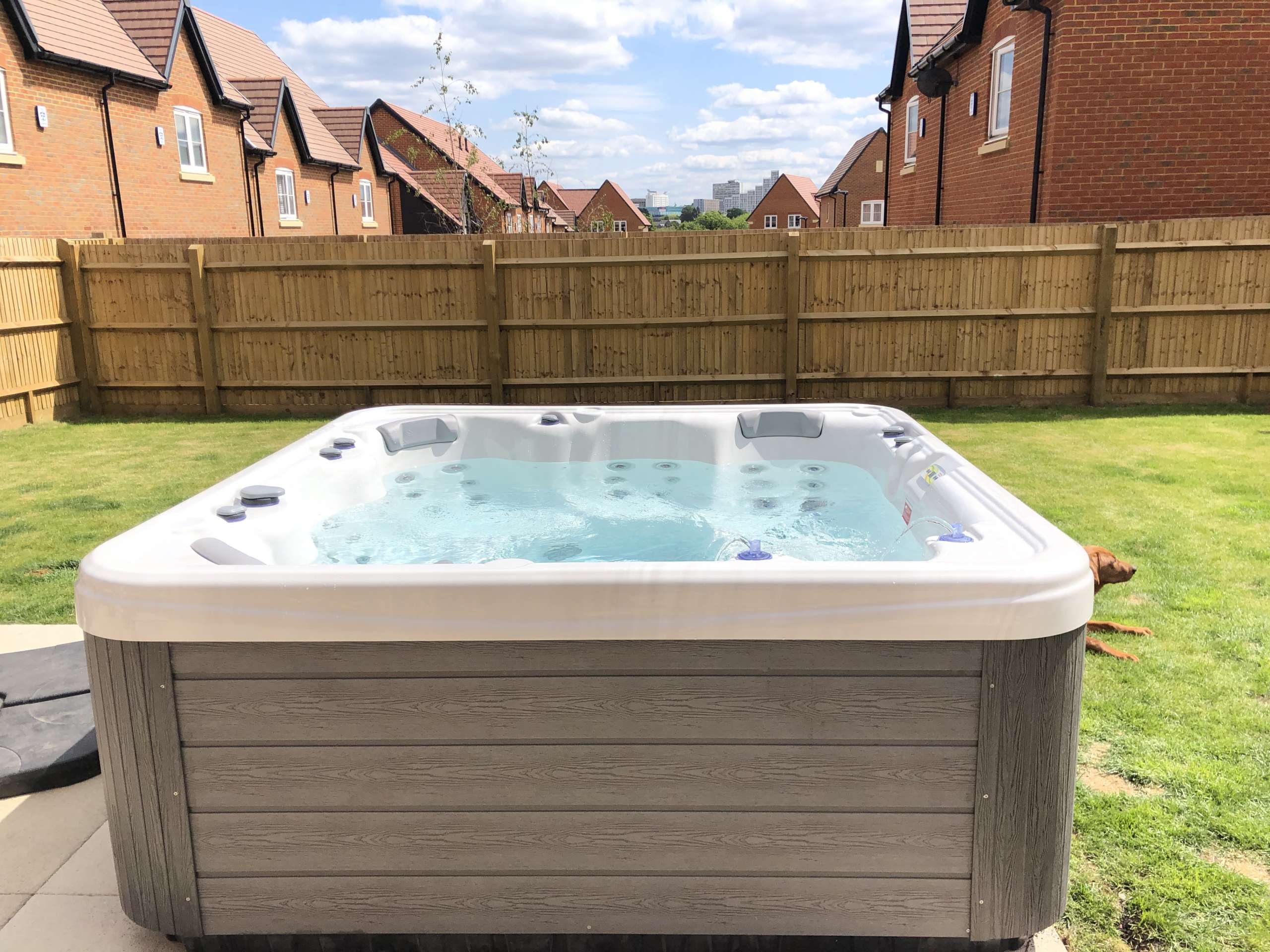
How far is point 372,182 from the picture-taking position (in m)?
21.2

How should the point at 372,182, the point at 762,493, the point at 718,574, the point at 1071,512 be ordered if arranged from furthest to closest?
the point at 372,182, the point at 1071,512, the point at 762,493, the point at 718,574

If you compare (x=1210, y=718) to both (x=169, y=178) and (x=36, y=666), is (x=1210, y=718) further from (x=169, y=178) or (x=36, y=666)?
(x=169, y=178)

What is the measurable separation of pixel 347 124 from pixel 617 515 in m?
19.0

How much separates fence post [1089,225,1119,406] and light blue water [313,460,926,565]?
475 cm

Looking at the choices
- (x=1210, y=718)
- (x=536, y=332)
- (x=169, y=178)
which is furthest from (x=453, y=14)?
(x=1210, y=718)

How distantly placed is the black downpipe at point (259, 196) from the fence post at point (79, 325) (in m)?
7.73

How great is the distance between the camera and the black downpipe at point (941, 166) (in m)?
12.3

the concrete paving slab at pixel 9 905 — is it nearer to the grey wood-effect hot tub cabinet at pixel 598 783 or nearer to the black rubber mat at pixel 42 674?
the grey wood-effect hot tub cabinet at pixel 598 783

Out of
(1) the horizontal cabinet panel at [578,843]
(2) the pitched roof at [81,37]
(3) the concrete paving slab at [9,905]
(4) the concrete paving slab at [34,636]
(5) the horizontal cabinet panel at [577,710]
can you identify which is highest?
(2) the pitched roof at [81,37]

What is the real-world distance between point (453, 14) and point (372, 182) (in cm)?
924

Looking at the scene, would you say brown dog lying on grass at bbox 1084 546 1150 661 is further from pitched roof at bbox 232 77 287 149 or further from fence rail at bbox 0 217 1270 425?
pitched roof at bbox 232 77 287 149

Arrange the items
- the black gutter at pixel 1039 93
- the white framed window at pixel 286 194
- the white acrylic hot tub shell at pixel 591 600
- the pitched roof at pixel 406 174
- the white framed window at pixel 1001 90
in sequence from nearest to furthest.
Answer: the white acrylic hot tub shell at pixel 591 600, the black gutter at pixel 1039 93, the white framed window at pixel 1001 90, the white framed window at pixel 286 194, the pitched roof at pixel 406 174

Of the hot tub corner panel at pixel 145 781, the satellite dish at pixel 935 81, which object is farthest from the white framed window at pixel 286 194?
the hot tub corner panel at pixel 145 781

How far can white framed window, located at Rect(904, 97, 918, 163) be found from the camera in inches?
552
